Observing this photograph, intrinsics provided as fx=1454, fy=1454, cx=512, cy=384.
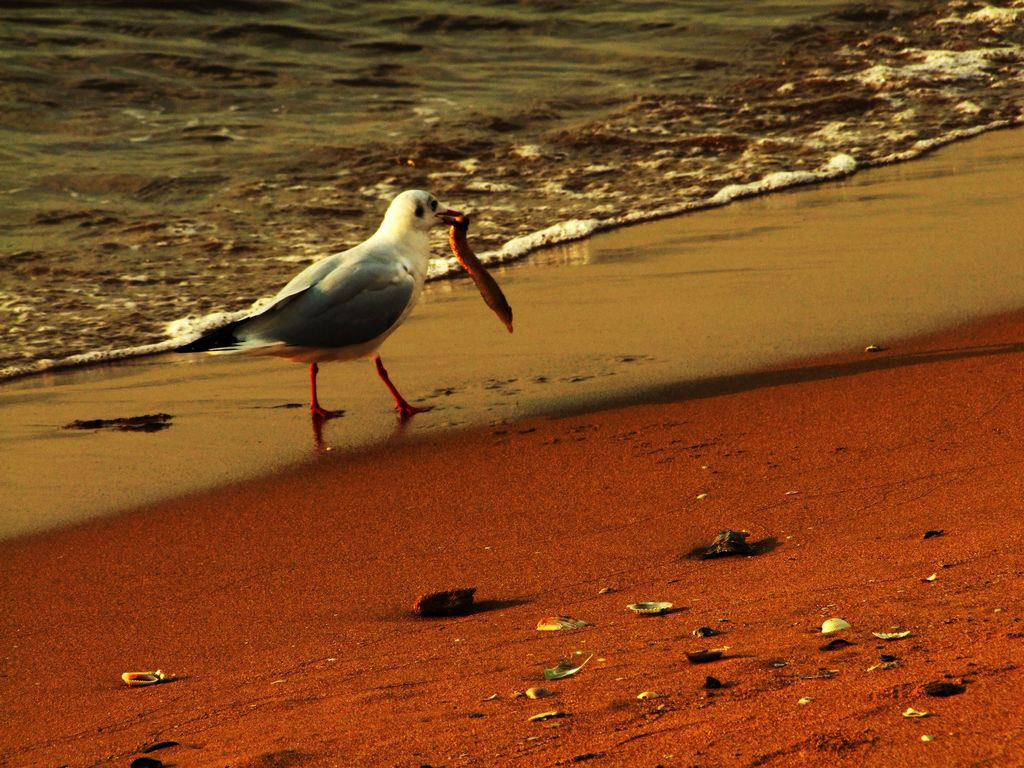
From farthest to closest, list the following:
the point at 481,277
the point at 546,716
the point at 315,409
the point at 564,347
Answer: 1. the point at 564,347
2. the point at 481,277
3. the point at 315,409
4. the point at 546,716

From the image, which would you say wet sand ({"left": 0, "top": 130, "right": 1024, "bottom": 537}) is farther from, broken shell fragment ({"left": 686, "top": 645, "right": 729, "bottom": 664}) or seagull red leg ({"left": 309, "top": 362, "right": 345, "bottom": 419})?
broken shell fragment ({"left": 686, "top": 645, "right": 729, "bottom": 664})

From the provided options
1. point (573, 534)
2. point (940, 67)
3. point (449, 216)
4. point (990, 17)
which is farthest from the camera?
point (990, 17)

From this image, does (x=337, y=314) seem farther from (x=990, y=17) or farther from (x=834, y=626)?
(x=990, y=17)

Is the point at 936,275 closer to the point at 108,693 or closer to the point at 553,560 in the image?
the point at 553,560

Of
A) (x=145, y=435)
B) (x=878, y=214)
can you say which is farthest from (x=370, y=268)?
(x=878, y=214)

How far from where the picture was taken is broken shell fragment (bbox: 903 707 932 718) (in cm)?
249

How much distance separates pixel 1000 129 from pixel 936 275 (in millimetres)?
4891

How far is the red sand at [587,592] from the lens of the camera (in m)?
2.69

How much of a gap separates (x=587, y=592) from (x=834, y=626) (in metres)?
0.88

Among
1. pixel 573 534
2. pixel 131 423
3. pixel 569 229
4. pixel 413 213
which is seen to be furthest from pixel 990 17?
pixel 573 534

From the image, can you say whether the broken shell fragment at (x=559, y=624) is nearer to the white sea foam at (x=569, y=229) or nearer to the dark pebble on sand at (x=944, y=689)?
the dark pebble on sand at (x=944, y=689)

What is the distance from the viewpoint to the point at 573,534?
4.39m

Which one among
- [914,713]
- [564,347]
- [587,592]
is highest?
[564,347]

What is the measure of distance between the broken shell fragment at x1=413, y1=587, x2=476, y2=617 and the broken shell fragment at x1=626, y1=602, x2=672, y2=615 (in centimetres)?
45
